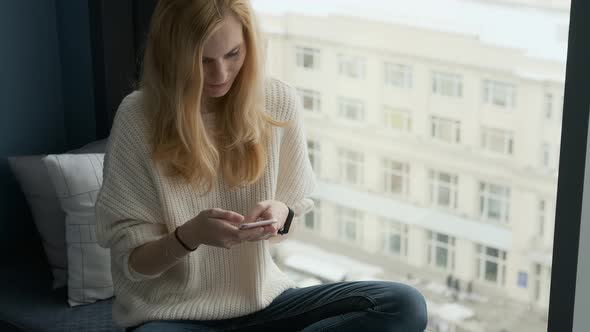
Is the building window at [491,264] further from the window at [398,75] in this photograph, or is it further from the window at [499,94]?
the window at [398,75]

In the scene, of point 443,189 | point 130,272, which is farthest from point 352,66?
point 130,272

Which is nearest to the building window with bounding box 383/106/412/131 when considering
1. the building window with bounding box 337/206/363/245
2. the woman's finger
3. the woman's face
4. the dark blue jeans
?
the building window with bounding box 337/206/363/245

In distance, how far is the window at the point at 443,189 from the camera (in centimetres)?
259

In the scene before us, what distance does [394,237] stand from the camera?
2.77 metres

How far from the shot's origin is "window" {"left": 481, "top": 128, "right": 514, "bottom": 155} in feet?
7.95

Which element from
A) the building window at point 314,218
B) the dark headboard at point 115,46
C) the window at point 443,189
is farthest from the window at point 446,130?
the dark headboard at point 115,46

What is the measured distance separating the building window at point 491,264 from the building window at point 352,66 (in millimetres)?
710

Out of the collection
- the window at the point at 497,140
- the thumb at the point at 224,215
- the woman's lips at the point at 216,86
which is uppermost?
the woman's lips at the point at 216,86

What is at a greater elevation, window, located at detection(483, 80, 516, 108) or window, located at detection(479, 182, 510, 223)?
window, located at detection(483, 80, 516, 108)

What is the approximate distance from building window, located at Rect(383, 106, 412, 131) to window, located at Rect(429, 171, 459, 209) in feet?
0.60

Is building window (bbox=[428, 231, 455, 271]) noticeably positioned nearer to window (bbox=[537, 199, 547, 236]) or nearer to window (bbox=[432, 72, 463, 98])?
window (bbox=[537, 199, 547, 236])

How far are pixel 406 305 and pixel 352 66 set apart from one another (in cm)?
117

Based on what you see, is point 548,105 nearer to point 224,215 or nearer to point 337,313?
point 337,313

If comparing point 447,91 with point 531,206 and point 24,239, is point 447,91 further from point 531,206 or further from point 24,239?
point 24,239
